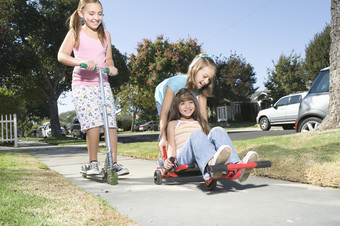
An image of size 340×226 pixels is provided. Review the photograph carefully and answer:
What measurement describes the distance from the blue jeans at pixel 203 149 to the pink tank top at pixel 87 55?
4.80 feet

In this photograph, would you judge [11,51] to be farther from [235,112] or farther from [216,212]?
[235,112]

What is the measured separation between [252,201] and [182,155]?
0.81m

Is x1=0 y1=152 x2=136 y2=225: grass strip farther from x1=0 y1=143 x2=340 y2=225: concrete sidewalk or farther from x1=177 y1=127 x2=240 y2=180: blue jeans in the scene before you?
x1=177 y1=127 x2=240 y2=180: blue jeans

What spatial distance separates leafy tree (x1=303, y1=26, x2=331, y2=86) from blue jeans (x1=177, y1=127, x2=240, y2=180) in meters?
28.9

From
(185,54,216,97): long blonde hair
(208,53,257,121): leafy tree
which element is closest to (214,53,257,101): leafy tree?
(208,53,257,121): leafy tree

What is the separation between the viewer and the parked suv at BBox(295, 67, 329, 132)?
6.90m

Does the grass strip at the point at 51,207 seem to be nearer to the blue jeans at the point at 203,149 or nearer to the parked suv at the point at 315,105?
the blue jeans at the point at 203,149

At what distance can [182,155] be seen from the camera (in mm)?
3020

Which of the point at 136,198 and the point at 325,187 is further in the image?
the point at 325,187

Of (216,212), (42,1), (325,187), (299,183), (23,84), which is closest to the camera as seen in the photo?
(216,212)

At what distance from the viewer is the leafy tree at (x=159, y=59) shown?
2594cm

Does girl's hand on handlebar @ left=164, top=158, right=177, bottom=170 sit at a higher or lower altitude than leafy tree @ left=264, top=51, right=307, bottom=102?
lower

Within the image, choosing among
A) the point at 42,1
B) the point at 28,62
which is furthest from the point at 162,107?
the point at 42,1

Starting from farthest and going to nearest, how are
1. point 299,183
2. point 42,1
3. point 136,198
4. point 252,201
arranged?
point 42,1 < point 299,183 < point 136,198 < point 252,201
